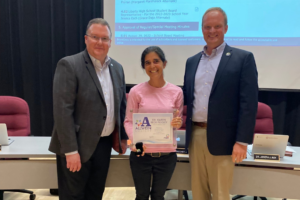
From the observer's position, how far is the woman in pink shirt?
4.94ft

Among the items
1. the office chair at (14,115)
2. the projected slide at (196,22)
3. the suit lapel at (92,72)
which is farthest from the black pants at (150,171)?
the projected slide at (196,22)

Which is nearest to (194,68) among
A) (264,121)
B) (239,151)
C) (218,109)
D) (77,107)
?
(218,109)

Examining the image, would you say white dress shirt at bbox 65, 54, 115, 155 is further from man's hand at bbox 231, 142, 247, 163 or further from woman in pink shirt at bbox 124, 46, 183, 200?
man's hand at bbox 231, 142, 247, 163

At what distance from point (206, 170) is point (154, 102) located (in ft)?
2.22

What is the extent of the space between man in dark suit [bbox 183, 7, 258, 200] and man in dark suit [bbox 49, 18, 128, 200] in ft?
2.04

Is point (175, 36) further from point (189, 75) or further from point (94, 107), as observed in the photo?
point (94, 107)

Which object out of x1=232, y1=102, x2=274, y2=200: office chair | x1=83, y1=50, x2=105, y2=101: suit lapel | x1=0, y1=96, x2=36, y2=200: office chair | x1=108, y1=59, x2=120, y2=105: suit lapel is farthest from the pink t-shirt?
x1=0, y1=96, x2=36, y2=200: office chair

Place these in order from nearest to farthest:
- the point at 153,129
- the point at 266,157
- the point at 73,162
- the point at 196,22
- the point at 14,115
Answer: the point at 73,162 → the point at 153,129 → the point at 266,157 → the point at 14,115 → the point at 196,22

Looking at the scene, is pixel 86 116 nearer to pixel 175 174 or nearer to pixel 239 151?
pixel 175 174

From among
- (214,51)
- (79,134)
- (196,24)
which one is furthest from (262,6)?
(79,134)

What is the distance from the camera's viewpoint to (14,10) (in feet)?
12.1

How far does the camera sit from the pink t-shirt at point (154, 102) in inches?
59.2

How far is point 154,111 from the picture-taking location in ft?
4.87

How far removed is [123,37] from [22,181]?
2.34m
